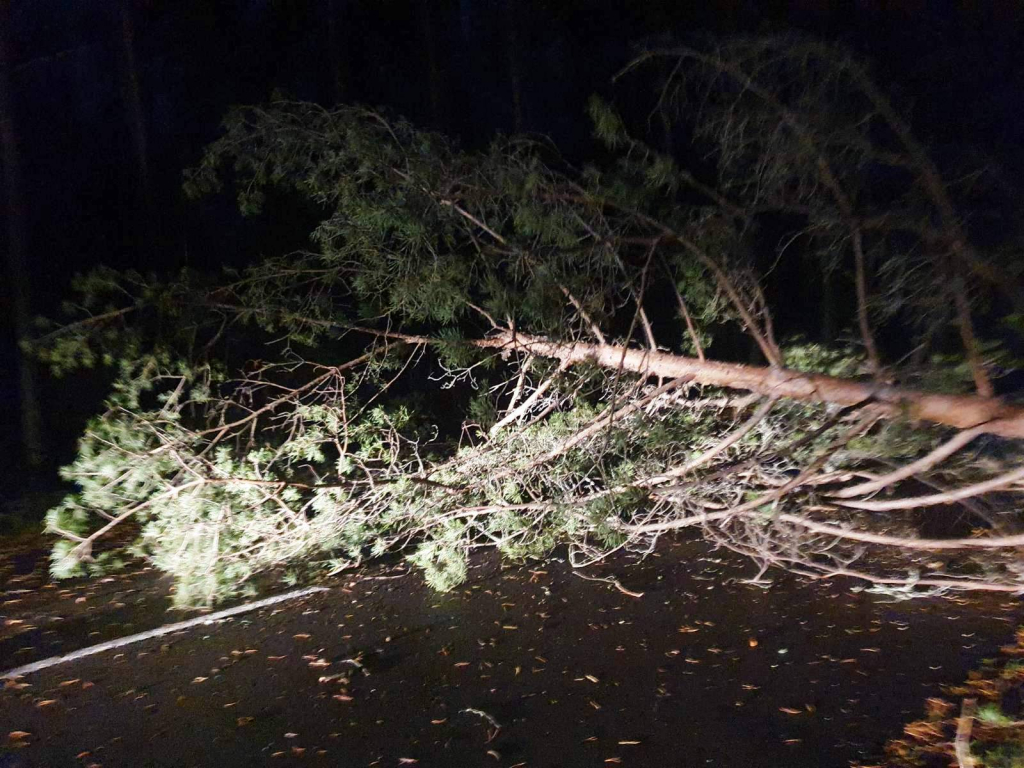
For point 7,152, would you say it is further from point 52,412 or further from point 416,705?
point 416,705

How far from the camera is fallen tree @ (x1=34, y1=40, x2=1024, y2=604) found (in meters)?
5.27

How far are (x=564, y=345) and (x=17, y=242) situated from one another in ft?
28.9

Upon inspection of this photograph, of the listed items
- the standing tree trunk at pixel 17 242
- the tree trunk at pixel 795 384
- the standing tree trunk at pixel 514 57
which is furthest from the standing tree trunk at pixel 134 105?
the tree trunk at pixel 795 384

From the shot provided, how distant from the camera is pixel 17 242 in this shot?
11.3 metres

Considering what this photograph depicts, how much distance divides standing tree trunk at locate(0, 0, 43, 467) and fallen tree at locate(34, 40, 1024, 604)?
5.40 m

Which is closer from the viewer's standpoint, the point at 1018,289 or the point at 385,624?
the point at 1018,289

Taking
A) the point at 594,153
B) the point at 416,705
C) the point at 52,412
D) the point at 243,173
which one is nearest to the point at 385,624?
the point at 416,705

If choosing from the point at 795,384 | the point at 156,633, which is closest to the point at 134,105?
the point at 156,633

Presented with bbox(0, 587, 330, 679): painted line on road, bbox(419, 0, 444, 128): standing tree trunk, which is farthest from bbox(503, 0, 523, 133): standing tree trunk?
bbox(0, 587, 330, 679): painted line on road

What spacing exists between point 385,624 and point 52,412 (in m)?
9.81

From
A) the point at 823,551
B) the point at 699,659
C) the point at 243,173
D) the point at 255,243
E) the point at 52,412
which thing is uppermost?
the point at 255,243

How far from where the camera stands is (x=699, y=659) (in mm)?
5605

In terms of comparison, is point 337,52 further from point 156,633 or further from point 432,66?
point 156,633

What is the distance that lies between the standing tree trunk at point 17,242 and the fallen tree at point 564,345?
5.40 metres
